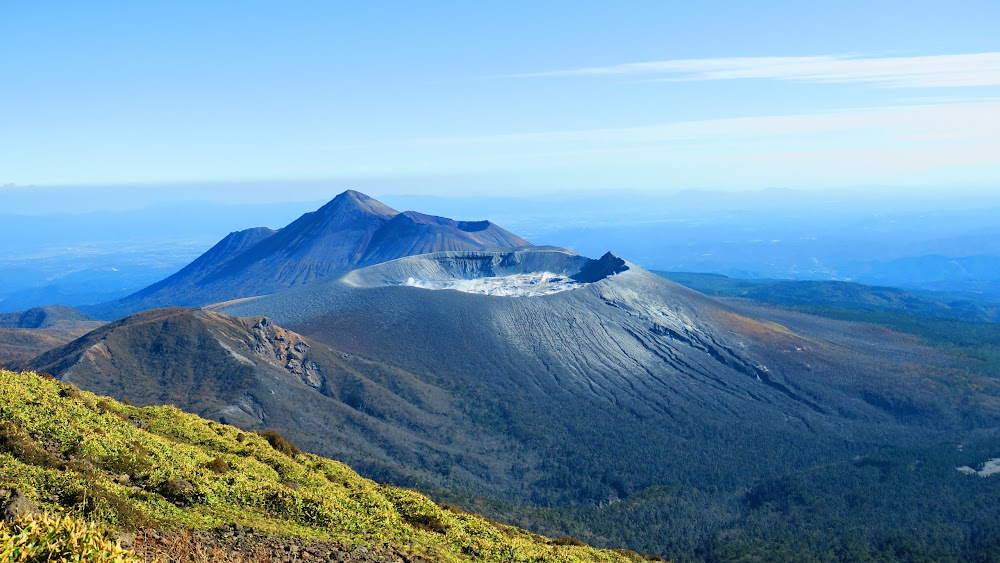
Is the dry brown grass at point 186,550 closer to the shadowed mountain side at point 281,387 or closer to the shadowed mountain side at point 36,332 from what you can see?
the shadowed mountain side at point 281,387

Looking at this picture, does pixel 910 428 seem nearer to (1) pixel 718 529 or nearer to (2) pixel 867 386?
(2) pixel 867 386

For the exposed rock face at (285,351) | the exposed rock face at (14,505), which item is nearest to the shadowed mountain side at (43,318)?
the exposed rock face at (285,351)

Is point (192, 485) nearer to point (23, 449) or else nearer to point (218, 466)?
point (218, 466)

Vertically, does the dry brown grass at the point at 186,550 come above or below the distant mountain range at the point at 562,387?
above

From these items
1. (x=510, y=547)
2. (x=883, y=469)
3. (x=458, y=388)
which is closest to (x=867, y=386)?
(x=883, y=469)

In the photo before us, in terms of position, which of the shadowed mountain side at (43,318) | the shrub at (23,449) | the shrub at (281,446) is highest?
the shrub at (23,449)

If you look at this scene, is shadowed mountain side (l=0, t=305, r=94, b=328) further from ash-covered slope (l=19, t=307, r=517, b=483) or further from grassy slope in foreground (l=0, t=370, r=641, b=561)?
grassy slope in foreground (l=0, t=370, r=641, b=561)
